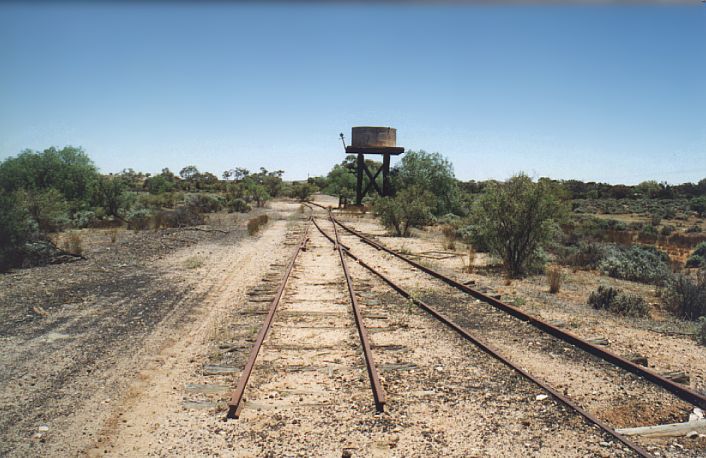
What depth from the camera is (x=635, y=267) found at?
16.0 metres

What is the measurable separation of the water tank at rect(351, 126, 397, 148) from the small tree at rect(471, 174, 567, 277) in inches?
1029

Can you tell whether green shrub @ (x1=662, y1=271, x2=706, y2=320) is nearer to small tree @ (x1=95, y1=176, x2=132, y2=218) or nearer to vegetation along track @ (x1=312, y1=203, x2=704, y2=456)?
vegetation along track @ (x1=312, y1=203, x2=704, y2=456)

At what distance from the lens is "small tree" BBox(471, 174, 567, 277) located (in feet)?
49.6

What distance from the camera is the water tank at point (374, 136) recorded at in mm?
41469

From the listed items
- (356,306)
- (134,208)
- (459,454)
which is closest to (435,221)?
(134,208)

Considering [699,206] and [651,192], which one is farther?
[651,192]

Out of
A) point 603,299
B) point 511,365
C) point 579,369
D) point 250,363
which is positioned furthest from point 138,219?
point 579,369

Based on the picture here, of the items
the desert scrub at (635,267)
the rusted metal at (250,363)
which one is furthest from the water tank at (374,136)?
the rusted metal at (250,363)

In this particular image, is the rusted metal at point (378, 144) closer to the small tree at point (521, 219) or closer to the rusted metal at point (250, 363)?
the small tree at point (521, 219)

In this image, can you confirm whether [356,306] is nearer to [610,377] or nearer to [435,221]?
[610,377]

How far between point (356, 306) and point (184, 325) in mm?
3111

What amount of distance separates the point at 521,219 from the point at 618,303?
15.9ft

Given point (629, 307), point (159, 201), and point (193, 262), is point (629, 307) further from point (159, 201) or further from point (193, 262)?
point (159, 201)

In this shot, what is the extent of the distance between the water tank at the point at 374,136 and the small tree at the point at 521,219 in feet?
85.8
